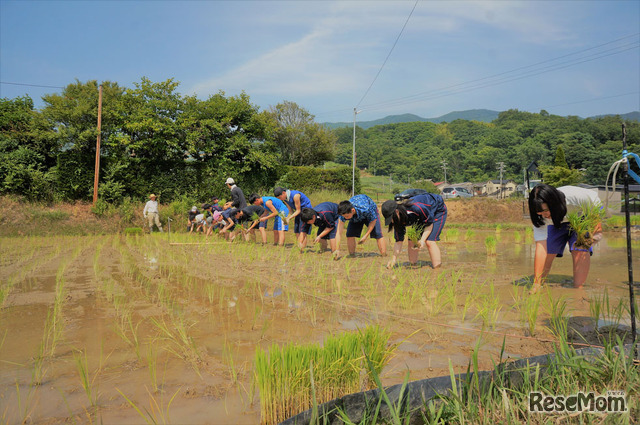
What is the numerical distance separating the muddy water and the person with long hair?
30cm

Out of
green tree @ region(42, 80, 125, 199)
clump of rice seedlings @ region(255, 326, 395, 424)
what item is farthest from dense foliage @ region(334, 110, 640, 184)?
clump of rice seedlings @ region(255, 326, 395, 424)

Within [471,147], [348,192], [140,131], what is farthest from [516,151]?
[140,131]

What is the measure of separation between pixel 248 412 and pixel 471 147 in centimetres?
9785

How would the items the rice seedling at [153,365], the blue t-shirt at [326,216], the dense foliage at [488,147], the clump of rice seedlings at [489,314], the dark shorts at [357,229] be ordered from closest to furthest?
the rice seedling at [153,365], the clump of rice seedlings at [489,314], the dark shorts at [357,229], the blue t-shirt at [326,216], the dense foliage at [488,147]

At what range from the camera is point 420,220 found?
635cm

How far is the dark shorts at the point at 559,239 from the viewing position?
188 inches

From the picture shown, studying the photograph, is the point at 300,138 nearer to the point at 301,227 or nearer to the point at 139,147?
the point at 139,147

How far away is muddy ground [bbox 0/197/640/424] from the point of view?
2.39 metres

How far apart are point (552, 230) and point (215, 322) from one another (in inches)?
148

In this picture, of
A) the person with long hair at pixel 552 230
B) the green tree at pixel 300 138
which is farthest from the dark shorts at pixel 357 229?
the green tree at pixel 300 138

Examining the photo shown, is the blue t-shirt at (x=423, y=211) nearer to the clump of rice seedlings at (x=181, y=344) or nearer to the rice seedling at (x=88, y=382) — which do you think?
the clump of rice seedlings at (x=181, y=344)

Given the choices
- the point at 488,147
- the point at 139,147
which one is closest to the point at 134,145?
the point at 139,147

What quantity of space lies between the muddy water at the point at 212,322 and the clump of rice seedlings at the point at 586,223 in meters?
0.56

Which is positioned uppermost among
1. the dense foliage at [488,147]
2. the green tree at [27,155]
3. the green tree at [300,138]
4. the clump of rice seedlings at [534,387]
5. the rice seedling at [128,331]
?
the dense foliage at [488,147]
